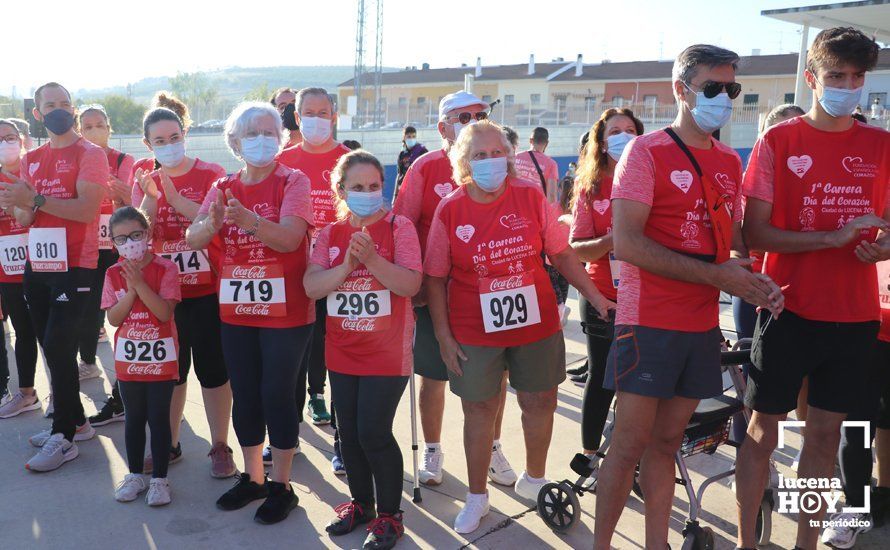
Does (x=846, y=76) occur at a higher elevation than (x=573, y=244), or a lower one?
higher

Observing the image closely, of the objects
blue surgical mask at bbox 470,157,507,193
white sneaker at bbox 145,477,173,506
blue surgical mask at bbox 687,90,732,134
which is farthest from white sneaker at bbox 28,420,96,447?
blue surgical mask at bbox 687,90,732,134

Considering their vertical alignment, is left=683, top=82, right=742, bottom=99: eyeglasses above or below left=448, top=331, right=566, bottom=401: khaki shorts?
above

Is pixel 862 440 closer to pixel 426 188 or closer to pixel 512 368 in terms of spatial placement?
pixel 512 368

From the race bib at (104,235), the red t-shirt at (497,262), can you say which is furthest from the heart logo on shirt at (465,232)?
the race bib at (104,235)

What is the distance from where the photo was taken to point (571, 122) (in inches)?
909

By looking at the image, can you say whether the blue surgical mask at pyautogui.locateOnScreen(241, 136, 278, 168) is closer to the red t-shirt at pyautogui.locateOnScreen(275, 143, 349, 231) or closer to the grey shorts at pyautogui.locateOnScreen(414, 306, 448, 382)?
the red t-shirt at pyautogui.locateOnScreen(275, 143, 349, 231)

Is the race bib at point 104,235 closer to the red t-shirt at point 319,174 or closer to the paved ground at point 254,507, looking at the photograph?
the paved ground at point 254,507

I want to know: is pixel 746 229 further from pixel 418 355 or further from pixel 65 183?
pixel 65 183

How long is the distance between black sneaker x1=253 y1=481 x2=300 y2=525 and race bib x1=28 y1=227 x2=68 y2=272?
1.85 m

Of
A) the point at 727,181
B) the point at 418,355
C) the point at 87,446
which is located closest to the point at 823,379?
the point at 727,181

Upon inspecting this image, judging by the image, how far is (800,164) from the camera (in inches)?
117

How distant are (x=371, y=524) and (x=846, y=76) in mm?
2769

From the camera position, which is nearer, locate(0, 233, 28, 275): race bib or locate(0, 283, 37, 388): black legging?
locate(0, 233, 28, 275): race bib

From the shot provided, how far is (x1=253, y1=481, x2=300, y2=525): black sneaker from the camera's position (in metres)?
3.61
